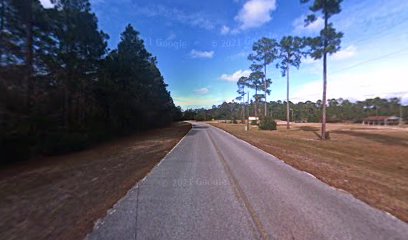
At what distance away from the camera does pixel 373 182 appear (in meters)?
11.0

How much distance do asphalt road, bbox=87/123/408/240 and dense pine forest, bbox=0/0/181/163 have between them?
11874mm

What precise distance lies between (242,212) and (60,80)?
2384cm

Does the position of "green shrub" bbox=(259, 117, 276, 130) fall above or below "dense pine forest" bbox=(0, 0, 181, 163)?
below

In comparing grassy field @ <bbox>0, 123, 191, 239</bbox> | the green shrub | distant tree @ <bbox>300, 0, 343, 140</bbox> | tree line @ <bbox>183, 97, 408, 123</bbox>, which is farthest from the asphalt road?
tree line @ <bbox>183, 97, 408, 123</bbox>

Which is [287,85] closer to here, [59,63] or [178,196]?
[59,63]

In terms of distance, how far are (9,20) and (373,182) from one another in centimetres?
2003

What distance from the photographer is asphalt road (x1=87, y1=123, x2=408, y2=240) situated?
5645 millimetres

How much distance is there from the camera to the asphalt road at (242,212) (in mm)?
5645

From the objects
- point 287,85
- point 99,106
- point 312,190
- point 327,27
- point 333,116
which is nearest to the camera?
point 312,190

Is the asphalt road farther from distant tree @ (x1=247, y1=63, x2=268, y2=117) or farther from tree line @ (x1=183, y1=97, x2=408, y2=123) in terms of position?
tree line @ (x1=183, y1=97, x2=408, y2=123)

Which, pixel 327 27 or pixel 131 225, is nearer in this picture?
pixel 131 225

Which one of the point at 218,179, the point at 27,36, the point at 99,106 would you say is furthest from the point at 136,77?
A: the point at 218,179

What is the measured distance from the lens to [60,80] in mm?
27016

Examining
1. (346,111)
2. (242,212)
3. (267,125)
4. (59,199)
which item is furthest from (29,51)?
(346,111)
